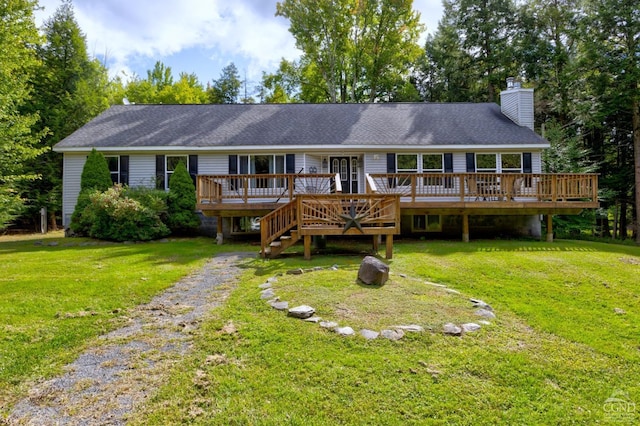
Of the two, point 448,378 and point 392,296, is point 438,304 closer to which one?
point 392,296

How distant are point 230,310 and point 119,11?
10.5 meters

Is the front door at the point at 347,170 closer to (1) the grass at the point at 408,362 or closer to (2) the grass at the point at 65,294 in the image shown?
(2) the grass at the point at 65,294

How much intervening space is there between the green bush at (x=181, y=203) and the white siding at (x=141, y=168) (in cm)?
144

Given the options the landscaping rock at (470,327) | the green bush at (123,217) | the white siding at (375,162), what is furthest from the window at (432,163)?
the landscaping rock at (470,327)

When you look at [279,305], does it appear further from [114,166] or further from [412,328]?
[114,166]

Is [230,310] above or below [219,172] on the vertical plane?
below

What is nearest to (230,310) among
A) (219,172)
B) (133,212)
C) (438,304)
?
(438,304)

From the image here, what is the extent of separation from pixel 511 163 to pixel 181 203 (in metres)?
12.9

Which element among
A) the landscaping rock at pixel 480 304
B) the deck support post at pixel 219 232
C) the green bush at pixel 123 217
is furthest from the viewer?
the deck support post at pixel 219 232

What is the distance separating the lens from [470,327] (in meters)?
4.37

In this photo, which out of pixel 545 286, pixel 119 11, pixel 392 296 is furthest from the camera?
pixel 119 11

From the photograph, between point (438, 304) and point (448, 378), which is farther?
point (438, 304)

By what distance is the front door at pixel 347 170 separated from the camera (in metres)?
15.3

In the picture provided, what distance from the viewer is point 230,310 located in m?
5.03
